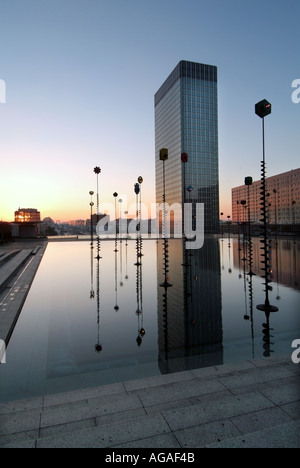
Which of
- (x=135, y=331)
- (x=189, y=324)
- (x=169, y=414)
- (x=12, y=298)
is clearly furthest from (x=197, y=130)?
(x=169, y=414)

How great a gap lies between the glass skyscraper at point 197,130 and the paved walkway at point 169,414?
375ft

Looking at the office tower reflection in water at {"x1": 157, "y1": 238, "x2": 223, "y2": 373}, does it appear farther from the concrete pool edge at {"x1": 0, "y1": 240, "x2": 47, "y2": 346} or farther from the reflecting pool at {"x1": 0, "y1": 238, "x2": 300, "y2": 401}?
the concrete pool edge at {"x1": 0, "y1": 240, "x2": 47, "y2": 346}

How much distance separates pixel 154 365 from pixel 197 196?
386 feet

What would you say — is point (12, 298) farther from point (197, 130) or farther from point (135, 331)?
point (197, 130)

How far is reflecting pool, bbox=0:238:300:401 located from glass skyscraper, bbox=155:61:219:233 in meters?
106

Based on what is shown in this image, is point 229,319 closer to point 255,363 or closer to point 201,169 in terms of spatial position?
point 255,363

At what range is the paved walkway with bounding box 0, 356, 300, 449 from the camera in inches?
143

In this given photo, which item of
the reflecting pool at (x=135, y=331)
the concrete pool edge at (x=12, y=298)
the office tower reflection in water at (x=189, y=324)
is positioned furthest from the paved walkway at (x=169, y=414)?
the concrete pool edge at (x=12, y=298)

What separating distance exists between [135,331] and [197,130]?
404 ft

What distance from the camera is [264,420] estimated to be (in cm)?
408

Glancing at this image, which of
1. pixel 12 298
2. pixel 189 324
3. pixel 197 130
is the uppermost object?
pixel 197 130

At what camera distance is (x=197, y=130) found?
11975 centimetres

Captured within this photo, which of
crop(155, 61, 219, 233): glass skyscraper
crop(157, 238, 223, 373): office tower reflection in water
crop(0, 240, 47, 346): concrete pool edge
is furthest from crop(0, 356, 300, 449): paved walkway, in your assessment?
crop(155, 61, 219, 233): glass skyscraper
